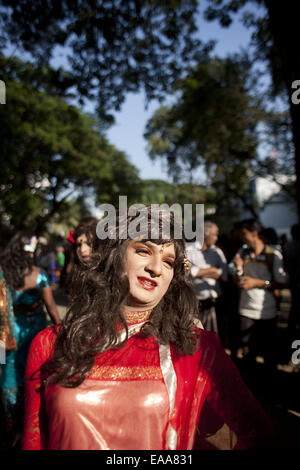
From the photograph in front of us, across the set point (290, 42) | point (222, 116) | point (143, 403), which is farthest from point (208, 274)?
point (222, 116)

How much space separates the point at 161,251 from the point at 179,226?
0.58 ft

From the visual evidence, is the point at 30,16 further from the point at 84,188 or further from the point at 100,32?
the point at 84,188

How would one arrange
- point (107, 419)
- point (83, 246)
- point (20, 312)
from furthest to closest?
point (20, 312) < point (83, 246) < point (107, 419)

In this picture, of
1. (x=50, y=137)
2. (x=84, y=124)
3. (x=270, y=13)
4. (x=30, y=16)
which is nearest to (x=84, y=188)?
(x=84, y=124)

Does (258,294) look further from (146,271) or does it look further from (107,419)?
(107,419)

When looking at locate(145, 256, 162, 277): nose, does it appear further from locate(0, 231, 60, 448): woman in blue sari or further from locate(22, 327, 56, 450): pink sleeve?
locate(0, 231, 60, 448): woman in blue sari

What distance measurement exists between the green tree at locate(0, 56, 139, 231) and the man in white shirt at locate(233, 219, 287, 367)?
31.8 ft

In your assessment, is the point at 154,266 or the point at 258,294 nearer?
the point at 154,266

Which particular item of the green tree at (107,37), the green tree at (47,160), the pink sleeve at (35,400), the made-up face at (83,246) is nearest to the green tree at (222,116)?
the green tree at (107,37)

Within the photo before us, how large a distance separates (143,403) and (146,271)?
0.54 metres

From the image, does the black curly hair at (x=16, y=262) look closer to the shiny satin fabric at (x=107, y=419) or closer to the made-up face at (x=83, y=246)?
the made-up face at (x=83, y=246)

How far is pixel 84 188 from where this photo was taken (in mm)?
23250

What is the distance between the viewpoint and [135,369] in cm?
136

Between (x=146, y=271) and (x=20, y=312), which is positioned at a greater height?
(x=146, y=271)
